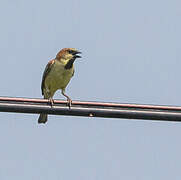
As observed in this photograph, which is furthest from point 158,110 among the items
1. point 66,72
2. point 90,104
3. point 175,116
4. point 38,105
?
point 66,72

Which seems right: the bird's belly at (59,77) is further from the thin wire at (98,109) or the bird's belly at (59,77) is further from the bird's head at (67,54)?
the thin wire at (98,109)

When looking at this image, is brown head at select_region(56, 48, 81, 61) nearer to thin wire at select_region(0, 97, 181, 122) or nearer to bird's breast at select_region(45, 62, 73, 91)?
bird's breast at select_region(45, 62, 73, 91)

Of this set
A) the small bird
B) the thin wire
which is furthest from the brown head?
the thin wire

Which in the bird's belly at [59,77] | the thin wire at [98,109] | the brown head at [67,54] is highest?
the thin wire at [98,109]

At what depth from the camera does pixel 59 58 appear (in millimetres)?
12773

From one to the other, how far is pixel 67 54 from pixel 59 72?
1.73ft

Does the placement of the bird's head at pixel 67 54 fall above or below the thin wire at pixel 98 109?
below

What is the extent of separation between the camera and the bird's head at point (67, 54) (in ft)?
41.8

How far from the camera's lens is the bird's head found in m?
12.7

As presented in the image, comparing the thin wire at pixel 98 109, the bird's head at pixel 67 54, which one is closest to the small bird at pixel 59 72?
the bird's head at pixel 67 54

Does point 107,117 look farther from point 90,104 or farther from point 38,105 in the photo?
point 38,105

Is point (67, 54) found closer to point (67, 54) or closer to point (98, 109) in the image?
point (67, 54)

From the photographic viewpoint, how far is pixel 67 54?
1284 cm

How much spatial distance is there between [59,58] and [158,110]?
271 inches
